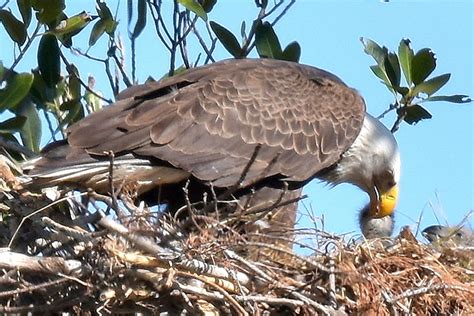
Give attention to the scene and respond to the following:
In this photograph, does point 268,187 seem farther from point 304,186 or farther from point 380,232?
point 380,232

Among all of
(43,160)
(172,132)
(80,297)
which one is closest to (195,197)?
(172,132)

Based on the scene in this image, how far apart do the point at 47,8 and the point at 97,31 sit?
50 cm

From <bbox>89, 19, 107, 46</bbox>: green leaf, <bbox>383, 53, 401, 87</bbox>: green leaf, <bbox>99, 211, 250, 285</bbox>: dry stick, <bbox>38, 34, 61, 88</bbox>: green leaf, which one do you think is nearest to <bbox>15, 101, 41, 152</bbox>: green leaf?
<bbox>38, 34, 61, 88</bbox>: green leaf

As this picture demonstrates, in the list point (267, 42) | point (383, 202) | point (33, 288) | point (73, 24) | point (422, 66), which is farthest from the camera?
point (383, 202)

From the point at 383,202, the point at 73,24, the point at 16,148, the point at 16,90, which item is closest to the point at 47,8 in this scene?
the point at 73,24

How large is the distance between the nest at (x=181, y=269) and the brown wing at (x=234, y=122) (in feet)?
1.97

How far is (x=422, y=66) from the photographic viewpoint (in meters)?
7.71

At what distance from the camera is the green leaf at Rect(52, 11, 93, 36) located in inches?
284

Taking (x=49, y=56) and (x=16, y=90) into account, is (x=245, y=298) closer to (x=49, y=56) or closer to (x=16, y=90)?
(x=16, y=90)

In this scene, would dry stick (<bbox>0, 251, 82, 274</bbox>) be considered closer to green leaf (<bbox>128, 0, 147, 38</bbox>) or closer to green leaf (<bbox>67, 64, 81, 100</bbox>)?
green leaf (<bbox>67, 64, 81, 100</bbox>)

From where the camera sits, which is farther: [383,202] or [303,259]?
[383,202]

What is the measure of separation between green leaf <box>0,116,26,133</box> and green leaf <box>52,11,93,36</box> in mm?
513

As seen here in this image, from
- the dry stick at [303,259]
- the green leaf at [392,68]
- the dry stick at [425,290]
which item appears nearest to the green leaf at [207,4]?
the green leaf at [392,68]

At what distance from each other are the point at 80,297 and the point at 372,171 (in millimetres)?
2872
